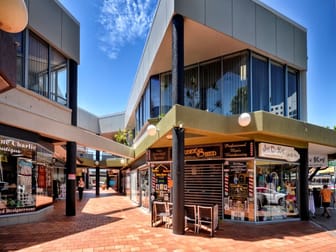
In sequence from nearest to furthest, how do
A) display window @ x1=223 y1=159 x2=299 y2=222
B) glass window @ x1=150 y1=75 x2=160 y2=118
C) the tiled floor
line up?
the tiled floor
display window @ x1=223 y1=159 x2=299 y2=222
glass window @ x1=150 y1=75 x2=160 y2=118

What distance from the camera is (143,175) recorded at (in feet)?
51.7

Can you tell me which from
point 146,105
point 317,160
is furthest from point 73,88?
point 317,160

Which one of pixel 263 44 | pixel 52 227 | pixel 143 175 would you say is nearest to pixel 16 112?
pixel 52 227

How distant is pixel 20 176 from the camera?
34.4ft

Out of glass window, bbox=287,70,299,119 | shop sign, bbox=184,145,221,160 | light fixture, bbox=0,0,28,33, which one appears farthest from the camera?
glass window, bbox=287,70,299,119

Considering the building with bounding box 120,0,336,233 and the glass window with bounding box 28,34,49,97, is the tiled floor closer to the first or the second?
the building with bounding box 120,0,336,233

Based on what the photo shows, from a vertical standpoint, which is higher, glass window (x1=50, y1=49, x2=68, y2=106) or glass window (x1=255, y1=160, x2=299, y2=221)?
glass window (x1=50, y1=49, x2=68, y2=106)

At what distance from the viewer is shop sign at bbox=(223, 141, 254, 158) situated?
10.6 m

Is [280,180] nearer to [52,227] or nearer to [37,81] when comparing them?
[52,227]

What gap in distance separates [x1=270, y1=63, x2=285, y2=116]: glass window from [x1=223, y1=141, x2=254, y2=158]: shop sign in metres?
2.38

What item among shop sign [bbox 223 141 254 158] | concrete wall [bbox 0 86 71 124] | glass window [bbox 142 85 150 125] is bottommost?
shop sign [bbox 223 141 254 158]

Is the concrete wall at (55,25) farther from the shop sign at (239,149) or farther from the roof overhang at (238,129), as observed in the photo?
the shop sign at (239,149)

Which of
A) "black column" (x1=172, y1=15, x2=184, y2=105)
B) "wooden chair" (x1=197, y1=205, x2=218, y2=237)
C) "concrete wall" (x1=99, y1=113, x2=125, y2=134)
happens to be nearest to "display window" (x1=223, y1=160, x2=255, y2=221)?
"wooden chair" (x1=197, y1=205, x2=218, y2=237)

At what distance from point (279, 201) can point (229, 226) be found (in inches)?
108
